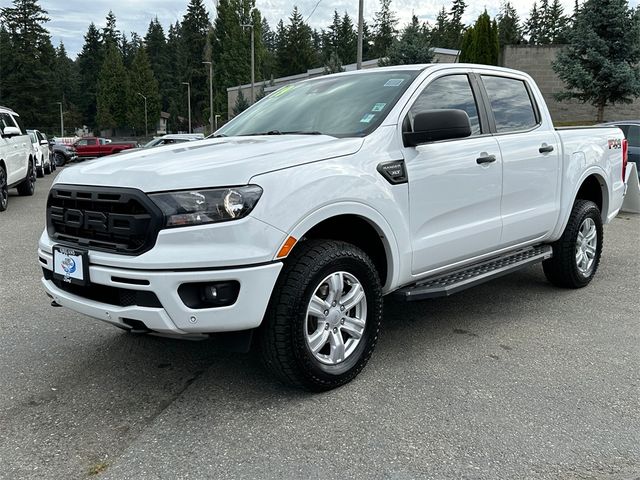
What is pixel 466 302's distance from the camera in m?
5.16

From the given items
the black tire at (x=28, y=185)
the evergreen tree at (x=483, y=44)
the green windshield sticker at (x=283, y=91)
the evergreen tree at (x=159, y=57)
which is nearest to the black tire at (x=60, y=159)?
the black tire at (x=28, y=185)

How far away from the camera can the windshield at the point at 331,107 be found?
3764 mm

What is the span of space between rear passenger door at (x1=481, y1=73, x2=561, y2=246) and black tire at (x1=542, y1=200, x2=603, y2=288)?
0.33m

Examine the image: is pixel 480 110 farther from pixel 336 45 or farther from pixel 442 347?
pixel 336 45

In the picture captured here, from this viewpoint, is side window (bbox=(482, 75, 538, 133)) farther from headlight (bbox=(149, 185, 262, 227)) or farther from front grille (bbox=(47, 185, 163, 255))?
front grille (bbox=(47, 185, 163, 255))

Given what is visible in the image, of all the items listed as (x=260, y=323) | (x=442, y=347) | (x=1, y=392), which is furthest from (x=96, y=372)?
(x=442, y=347)

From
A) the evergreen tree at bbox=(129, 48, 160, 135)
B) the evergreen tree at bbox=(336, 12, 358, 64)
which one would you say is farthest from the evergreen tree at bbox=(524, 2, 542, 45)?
the evergreen tree at bbox=(129, 48, 160, 135)

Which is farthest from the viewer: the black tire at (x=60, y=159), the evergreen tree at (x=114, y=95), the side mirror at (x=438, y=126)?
the evergreen tree at (x=114, y=95)

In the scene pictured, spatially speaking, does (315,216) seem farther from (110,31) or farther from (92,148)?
(110,31)

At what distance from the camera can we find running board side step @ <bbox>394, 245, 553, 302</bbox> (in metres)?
3.73

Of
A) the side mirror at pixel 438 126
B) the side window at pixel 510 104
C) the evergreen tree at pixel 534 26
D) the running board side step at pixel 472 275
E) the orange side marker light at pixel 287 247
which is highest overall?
the evergreen tree at pixel 534 26

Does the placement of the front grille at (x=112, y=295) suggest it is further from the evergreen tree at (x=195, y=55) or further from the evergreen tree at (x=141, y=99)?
the evergreen tree at (x=141, y=99)

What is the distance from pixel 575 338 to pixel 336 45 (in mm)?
92733

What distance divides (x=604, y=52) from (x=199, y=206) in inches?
1002
